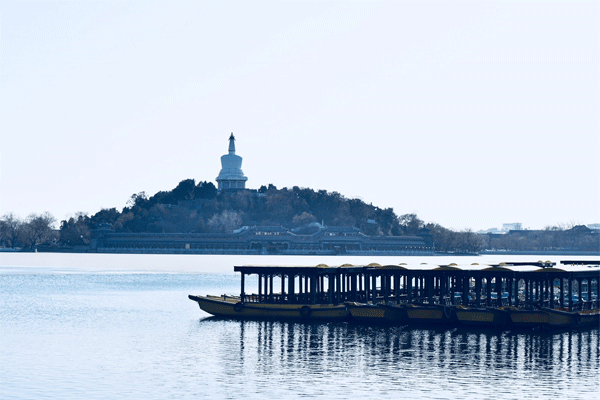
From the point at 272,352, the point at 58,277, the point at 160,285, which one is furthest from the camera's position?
the point at 58,277

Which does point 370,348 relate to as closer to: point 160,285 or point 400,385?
point 400,385

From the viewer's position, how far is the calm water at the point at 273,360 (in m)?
51.2

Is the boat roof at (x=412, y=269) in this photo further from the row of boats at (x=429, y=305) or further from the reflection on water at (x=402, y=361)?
the reflection on water at (x=402, y=361)

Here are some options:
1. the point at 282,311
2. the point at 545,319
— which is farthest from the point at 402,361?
the point at 282,311

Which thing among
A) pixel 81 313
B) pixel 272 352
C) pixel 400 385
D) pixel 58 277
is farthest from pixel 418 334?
pixel 58 277

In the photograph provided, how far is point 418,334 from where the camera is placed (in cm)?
7356

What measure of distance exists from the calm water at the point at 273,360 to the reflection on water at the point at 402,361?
0.22 ft

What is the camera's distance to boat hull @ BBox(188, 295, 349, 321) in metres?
81.8

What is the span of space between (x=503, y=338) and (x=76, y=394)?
32.6 meters

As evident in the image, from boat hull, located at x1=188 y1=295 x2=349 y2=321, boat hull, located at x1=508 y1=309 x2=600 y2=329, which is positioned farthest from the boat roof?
boat hull, located at x1=508 y1=309 x2=600 y2=329

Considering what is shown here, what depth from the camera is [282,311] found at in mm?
82438

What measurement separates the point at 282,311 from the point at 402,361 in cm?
2303

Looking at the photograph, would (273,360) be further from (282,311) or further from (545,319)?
(545,319)

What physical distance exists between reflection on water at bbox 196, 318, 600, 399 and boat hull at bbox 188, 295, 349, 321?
239cm
